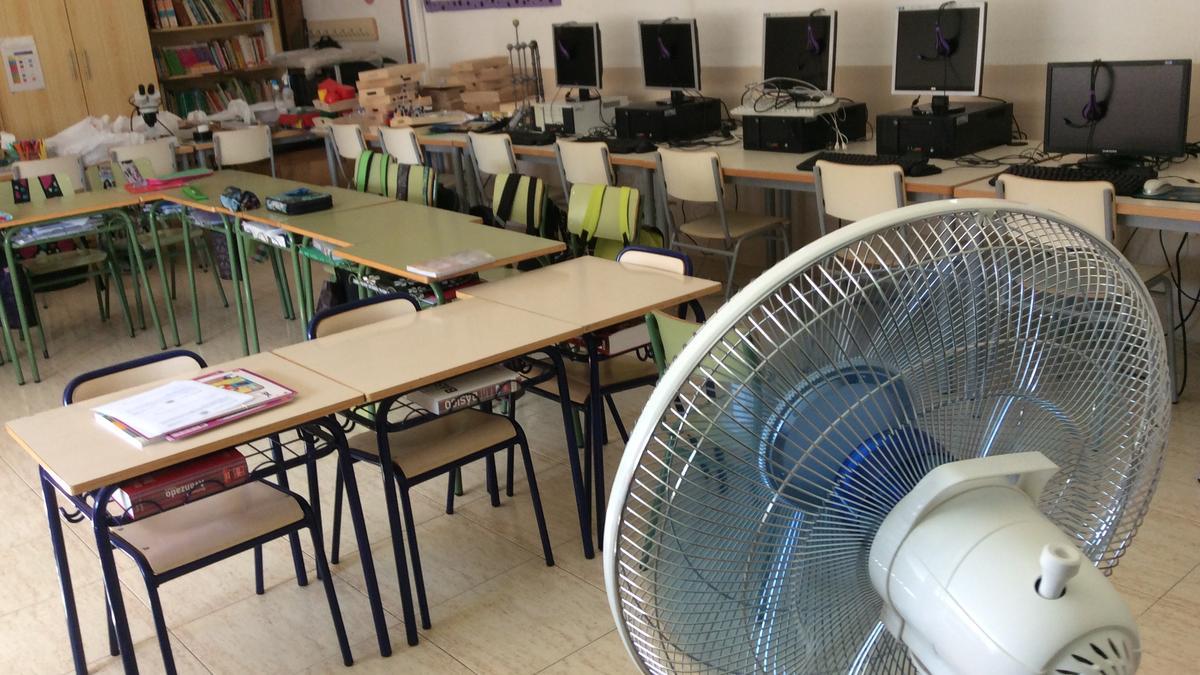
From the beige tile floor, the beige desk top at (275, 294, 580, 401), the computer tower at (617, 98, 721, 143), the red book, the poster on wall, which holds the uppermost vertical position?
the poster on wall

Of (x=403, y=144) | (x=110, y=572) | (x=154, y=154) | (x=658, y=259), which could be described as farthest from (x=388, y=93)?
(x=110, y=572)

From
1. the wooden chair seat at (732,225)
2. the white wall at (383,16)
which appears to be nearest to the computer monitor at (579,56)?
the wooden chair seat at (732,225)

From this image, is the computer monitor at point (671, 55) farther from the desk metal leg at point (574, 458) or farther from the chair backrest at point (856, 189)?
the desk metal leg at point (574, 458)

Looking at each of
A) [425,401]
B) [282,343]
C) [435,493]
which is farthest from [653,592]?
[282,343]

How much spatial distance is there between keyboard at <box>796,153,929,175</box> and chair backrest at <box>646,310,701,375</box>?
1.54 meters

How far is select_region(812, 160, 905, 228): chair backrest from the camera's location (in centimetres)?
362

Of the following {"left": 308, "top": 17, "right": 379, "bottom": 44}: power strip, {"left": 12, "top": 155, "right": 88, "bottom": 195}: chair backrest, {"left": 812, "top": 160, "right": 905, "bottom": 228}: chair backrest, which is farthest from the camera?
{"left": 308, "top": 17, "right": 379, "bottom": 44}: power strip

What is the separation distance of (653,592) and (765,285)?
25 cm

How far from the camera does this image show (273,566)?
2891mm

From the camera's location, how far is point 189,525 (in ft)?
7.46

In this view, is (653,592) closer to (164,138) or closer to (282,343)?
(282,343)

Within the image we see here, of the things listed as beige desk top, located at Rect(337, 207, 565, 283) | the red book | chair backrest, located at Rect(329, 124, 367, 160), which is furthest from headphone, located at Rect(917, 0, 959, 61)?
chair backrest, located at Rect(329, 124, 367, 160)

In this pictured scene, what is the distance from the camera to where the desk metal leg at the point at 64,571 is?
2.25 m

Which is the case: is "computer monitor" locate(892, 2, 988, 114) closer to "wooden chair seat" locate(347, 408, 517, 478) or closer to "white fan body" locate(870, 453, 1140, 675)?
"wooden chair seat" locate(347, 408, 517, 478)
